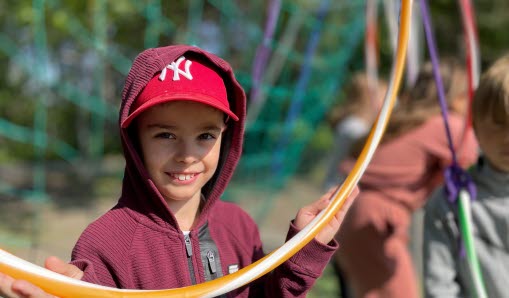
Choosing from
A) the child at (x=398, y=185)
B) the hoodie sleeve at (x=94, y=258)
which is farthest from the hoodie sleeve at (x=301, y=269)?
the child at (x=398, y=185)

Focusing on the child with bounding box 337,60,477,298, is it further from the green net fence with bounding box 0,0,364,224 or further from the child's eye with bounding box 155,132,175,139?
the green net fence with bounding box 0,0,364,224

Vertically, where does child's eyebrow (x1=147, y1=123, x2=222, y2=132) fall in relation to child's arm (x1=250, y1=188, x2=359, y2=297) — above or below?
above

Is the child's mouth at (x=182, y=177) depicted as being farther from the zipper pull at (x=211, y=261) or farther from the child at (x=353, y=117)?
the child at (x=353, y=117)

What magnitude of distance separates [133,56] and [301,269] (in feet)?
19.0

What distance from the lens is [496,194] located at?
211cm

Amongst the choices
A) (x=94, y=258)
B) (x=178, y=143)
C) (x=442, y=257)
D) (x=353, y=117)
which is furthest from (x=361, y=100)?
(x=94, y=258)

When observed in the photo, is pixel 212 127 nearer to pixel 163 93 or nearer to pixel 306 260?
pixel 163 93

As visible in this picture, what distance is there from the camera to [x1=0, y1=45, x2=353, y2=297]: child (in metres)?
1.39

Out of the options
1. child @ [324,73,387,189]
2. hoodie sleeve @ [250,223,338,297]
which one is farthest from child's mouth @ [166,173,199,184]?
child @ [324,73,387,189]

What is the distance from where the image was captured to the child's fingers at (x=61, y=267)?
1239 millimetres

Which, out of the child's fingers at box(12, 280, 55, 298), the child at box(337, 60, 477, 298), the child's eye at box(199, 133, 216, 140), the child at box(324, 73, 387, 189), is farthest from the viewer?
the child at box(324, 73, 387, 189)

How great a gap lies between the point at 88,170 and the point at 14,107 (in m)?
1.39

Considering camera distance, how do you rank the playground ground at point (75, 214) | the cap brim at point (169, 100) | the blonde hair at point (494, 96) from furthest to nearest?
1. the playground ground at point (75, 214)
2. the blonde hair at point (494, 96)
3. the cap brim at point (169, 100)

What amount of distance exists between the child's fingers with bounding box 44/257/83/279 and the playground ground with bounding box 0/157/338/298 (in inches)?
134
